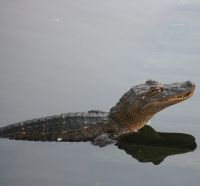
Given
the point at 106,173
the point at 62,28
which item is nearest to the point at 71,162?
the point at 106,173

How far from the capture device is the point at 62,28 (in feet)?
54.1

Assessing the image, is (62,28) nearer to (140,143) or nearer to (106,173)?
(140,143)

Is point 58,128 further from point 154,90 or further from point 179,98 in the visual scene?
point 179,98

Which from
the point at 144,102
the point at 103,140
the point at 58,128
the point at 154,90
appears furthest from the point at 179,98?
the point at 58,128

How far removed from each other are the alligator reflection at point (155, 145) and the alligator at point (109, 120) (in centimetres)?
33

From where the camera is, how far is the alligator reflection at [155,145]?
382 inches

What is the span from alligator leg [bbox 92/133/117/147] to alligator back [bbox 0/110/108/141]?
0.61 ft

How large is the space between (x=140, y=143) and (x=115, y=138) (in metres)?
0.62

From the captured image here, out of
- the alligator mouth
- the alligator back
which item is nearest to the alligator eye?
the alligator mouth

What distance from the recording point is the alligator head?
35.2ft

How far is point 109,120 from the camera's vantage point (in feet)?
36.3

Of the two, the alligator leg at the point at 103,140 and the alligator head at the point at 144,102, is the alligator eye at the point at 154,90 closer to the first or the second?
the alligator head at the point at 144,102

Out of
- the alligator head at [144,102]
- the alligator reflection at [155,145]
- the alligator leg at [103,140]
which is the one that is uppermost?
the alligator head at [144,102]

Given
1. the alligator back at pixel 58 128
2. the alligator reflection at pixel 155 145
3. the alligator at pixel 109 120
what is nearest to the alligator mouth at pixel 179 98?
the alligator at pixel 109 120
